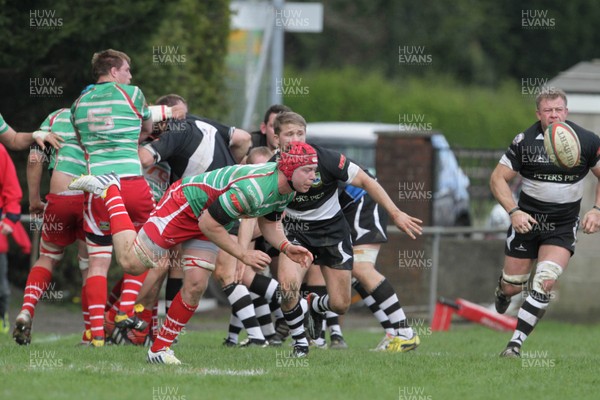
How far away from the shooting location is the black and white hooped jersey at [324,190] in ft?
30.7

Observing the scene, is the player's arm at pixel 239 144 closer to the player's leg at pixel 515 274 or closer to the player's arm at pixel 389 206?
the player's arm at pixel 389 206

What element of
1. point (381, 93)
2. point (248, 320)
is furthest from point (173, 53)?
point (381, 93)

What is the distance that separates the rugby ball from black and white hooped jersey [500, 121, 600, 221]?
0.07 m

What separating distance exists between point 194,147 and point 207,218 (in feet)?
7.71

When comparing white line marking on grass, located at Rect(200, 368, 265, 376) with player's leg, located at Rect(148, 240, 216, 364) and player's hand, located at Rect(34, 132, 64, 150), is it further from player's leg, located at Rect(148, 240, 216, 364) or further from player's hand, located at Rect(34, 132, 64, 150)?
player's hand, located at Rect(34, 132, 64, 150)

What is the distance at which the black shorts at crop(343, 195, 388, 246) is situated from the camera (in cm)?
1109

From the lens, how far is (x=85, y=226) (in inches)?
401

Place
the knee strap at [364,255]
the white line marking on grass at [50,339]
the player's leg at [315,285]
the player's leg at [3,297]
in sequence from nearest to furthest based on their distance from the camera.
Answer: the knee strap at [364,255]
the player's leg at [315,285]
the white line marking on grass at [50,339]
the player's leg at [3,297]

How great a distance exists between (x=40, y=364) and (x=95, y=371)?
652 mm

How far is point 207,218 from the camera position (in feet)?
27.3

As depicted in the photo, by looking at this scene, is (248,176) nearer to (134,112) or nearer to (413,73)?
(134,112)

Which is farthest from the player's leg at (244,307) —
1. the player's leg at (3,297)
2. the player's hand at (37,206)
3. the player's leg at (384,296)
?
the player's leg at (3,297)

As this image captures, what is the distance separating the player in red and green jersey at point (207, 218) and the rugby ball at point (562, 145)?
2536mm

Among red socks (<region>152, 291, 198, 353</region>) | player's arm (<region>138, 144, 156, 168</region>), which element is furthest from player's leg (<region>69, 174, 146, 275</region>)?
player's arm (<region>138, 144, 156, 168</region>)
